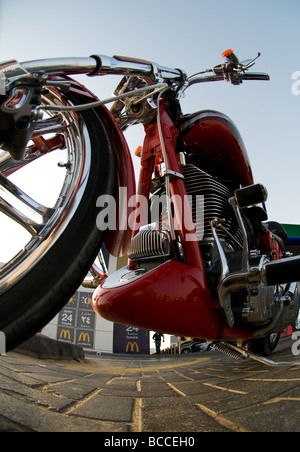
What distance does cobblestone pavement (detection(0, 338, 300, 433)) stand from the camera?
47 cm

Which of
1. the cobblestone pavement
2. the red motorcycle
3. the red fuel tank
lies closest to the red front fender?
the red motorcycle

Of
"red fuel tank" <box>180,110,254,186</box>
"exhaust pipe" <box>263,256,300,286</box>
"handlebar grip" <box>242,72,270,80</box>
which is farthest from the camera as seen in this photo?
"handlebar grip" <box>242,72,270,80</box>

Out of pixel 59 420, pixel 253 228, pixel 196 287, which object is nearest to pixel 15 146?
pixel 59 420

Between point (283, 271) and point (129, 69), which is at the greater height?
point (129, 69)

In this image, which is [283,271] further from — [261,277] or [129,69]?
[129,69]

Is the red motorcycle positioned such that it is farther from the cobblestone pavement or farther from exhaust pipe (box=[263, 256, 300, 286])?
the cobblestone pavement

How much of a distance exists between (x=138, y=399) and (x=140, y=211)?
57 cm

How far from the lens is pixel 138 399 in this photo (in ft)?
2.08

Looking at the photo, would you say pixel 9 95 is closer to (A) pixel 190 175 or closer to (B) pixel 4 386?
(B) pixel 4 386

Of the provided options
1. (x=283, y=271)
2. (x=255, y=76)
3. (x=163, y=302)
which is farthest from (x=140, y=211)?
(x=255, y=76)

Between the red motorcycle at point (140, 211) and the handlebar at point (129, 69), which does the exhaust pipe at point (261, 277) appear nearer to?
the red motorcycle at point (140, 211)

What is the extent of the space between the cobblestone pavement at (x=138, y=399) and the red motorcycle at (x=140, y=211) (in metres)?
0.13

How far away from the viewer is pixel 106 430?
0.46 metres

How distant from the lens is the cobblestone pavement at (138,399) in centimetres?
47
